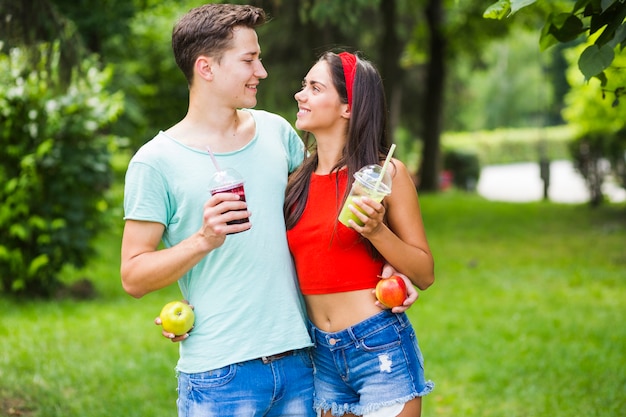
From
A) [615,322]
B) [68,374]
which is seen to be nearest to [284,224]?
[68,374]

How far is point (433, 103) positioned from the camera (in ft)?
68.2

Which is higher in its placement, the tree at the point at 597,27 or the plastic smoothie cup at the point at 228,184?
the tree at the point at 597,27

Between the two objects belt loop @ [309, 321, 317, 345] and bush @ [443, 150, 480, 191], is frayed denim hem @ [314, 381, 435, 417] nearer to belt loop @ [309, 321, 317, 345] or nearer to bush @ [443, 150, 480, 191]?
belt loop @ [309, 321, 317, 345]

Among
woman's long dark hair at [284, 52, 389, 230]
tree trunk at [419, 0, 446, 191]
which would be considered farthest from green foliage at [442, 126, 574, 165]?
woman's long dark hair at [284, 52, 389, 230]

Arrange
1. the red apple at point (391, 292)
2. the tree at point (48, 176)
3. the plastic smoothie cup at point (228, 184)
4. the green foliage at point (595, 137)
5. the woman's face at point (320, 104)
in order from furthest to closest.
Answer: the green foliage at point (595, 137) < the tree at point (48, 176) < the woman's face at point (320, 104) < the red apple at point (391, 292) < the plastic smoothie cup at point (228, 184)

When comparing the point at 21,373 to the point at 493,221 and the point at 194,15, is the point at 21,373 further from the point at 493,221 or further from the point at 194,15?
the point at 493,221

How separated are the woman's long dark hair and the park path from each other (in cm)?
1534

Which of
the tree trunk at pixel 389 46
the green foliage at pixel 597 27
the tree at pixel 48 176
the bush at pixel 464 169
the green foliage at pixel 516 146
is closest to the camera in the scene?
the green foliage at pixel 597 27

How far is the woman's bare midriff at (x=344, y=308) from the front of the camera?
2.93 m

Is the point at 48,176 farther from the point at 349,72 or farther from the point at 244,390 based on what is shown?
the point at 244,390

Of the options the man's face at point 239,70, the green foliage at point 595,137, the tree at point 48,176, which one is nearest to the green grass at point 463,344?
the tree at point 48,176

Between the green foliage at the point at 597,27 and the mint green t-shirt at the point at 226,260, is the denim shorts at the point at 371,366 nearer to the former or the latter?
the mint green t-shirt at the point at 226,260

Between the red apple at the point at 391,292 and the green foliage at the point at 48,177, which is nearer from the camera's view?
the red apple at the point at 391,292

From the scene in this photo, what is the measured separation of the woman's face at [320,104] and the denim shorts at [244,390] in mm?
874
